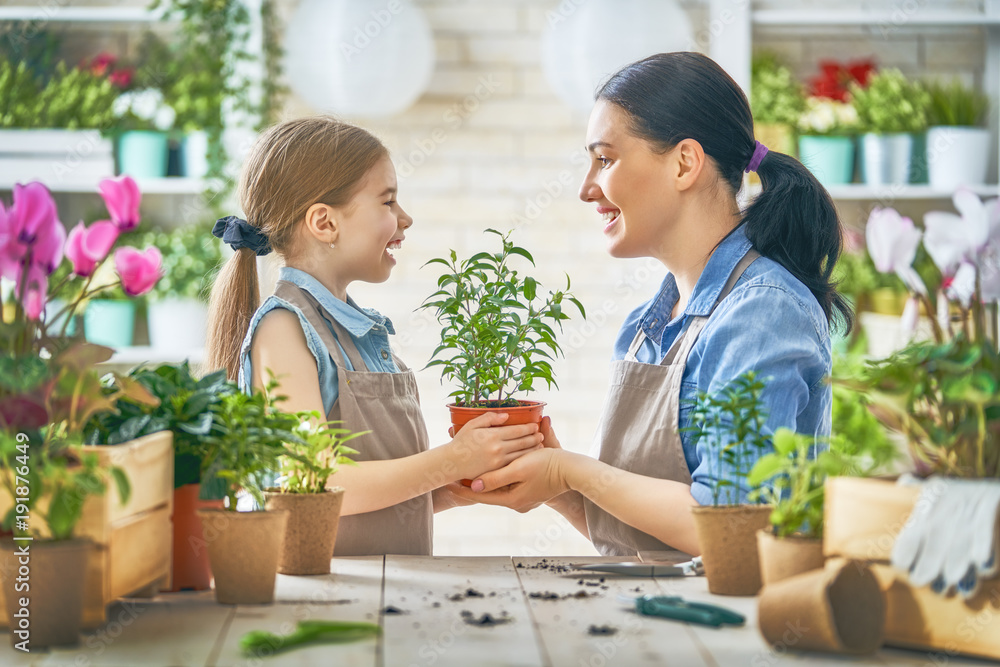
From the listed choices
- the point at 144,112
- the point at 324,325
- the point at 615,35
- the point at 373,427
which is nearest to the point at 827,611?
the point at 373,427

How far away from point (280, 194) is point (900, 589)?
1.39m

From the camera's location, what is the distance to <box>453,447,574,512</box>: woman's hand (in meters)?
1.61

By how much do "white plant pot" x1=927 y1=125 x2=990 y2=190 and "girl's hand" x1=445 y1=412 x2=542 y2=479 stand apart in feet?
8.42

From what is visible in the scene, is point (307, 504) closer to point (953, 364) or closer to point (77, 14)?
point (953, 364)

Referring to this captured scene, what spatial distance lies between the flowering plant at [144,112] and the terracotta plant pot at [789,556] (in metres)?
3.05

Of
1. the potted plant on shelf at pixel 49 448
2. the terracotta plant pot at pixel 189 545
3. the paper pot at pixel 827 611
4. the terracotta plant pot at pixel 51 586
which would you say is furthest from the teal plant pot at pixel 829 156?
the terracotta plant pot at pixel 51 586

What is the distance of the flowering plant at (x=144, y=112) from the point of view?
346 centimetres

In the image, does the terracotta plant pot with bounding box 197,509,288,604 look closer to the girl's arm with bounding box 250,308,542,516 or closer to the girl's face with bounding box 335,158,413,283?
the girl's arm with bounding box 250,308,542,516

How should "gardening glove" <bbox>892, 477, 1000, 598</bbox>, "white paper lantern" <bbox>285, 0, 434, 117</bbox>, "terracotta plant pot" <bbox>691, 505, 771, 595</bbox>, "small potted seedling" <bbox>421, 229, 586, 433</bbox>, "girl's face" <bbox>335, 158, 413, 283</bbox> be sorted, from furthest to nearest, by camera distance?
"white paper lantern" <bbox>285, 0, 434, 117</bbox>, "girl's face" <bbox>335, 158, 413, 283</bbox>, "small potted seedling" <bbox>421, 229, 586, 433</bbox>, "terracotta plant pot" <bbox>691, 505, 771, 595</bbox>, "gardening glove" <bbox>892, 477, 1000, 598</bbox>

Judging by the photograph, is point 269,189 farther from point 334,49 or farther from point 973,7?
point 973,7

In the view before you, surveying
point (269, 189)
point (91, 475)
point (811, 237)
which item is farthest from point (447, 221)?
point (91, 475)

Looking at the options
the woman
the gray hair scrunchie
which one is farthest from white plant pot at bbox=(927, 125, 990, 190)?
the gray hair scrunchie

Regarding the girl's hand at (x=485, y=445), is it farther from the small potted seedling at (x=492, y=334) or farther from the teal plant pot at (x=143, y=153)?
the teal plant pot at (x=143, y=153)

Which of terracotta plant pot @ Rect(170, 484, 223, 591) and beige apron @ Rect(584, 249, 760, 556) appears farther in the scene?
beige apron @ Rect(584, 249, 760, 556)
